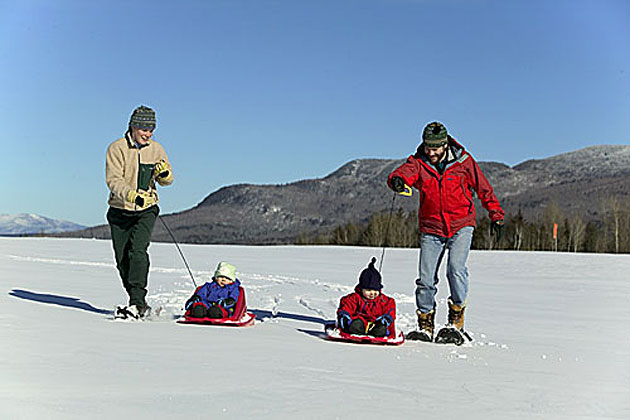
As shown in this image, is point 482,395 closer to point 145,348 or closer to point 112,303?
point 145,348

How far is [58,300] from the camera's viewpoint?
6.70 metres

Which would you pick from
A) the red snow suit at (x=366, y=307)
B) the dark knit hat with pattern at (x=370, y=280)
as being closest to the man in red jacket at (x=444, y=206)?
the red snow suit at (x=366, y=307)

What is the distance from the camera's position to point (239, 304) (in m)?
5.45

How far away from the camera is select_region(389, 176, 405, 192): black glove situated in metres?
5.19

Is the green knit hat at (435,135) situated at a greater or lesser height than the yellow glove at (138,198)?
greater

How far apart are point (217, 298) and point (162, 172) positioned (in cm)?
115

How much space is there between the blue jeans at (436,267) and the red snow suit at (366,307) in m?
0.37

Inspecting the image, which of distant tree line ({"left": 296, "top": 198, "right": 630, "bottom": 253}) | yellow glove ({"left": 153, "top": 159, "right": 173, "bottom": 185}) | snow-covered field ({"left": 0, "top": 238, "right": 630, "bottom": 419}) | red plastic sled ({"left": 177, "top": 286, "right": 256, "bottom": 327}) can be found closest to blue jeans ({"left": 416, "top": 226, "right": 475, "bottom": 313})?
snow-covered field ({"left": 0, "top": 238, "right": 630, "bottom": 419})

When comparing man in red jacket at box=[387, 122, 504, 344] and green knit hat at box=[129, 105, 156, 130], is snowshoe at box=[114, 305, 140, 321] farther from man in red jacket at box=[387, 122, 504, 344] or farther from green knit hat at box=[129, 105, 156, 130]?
man in red jacket at box=[387, 122, 504, 344]

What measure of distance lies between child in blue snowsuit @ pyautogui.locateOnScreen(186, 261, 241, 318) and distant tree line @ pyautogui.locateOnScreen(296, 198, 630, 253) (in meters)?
49.3

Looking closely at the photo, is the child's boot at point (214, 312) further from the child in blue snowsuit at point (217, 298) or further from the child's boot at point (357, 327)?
the child's boot at point (357, 327)

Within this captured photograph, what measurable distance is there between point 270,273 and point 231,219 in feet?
326

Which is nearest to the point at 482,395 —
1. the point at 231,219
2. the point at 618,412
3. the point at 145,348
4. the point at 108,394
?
the point at 618,412

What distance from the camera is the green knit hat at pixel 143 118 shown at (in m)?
5.63
